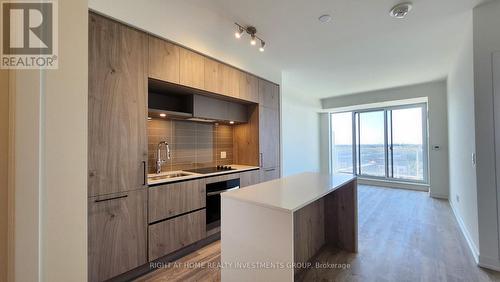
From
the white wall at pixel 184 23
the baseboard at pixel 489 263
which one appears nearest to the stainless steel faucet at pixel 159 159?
the white wall at pixel 184 23

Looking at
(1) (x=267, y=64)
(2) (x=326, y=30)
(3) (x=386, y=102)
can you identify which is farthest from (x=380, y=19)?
(3) (x=386, y=102)

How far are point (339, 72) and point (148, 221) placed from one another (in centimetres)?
425

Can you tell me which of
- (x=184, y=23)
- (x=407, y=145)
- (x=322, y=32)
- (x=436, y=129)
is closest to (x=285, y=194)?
(x=184, y=23)

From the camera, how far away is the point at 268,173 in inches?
147

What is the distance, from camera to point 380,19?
2.50 metres

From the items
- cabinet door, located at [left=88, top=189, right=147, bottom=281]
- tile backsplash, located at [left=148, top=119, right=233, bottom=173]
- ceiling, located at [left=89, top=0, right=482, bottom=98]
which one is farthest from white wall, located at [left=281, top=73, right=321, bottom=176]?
cabinet door, located at [left=88, top=189, right=147, bottom=281]

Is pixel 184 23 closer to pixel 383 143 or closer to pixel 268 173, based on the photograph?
pixel 268 173

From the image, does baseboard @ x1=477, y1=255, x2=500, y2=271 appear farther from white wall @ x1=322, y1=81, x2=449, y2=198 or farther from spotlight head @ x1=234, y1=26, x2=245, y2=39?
spotlight head @ x1=234, y1=26, x2=245, y2=39

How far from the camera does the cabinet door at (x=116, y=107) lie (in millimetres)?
1770

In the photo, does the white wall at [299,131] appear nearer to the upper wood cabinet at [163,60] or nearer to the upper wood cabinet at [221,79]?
the upper wood cabinet at [221,79]

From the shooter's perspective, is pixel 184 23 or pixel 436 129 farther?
pixel 436 129

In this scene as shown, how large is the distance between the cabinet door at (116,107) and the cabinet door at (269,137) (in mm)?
1982

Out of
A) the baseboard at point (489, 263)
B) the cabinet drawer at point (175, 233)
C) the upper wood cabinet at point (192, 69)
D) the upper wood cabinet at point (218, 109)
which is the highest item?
the upper wood cabinet at point (192, 69)
